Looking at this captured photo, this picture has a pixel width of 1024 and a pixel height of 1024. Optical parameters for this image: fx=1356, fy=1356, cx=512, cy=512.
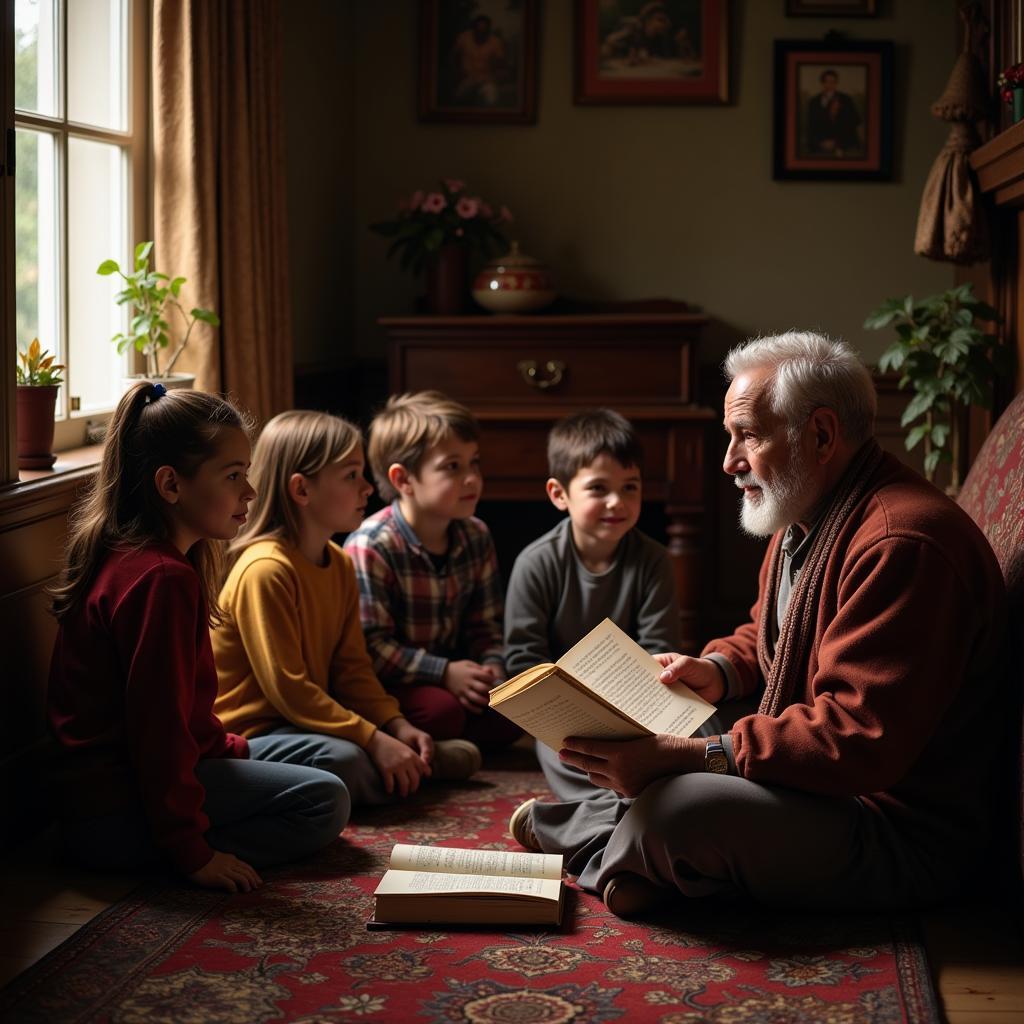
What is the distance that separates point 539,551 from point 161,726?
3.74ft

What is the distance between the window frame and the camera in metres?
2.43

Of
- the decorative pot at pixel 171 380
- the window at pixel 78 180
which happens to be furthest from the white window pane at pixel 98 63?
the decorative pot at pixel 171 380

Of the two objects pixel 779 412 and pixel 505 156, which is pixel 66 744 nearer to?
pixel 779 412

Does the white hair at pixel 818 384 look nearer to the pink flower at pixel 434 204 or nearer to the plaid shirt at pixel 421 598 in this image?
the plaid shirt at pixel 421 598

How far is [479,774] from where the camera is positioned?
3.12 meters

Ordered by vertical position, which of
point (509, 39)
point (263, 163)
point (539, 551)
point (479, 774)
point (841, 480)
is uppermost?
point (509, 39)

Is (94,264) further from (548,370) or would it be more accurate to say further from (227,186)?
(548,370)

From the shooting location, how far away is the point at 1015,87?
3299 mm

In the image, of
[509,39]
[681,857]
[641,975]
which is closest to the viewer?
[641,975]

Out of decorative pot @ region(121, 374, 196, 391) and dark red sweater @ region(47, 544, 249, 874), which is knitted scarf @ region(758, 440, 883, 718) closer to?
dark red sweater @ region(47, 544, 249, 874)

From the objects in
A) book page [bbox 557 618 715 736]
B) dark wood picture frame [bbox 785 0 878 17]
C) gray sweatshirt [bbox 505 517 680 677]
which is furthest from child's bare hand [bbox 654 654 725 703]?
dark wood picture frame [bbox 785 0 878 17]

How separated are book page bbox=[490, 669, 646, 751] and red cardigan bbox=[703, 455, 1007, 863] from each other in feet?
0.65

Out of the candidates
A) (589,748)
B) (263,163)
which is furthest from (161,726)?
(263,163)

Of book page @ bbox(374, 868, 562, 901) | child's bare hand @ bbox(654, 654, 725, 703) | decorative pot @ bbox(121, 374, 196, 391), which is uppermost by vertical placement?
decorative pot @ bbox(121, 374, 196, 391)
